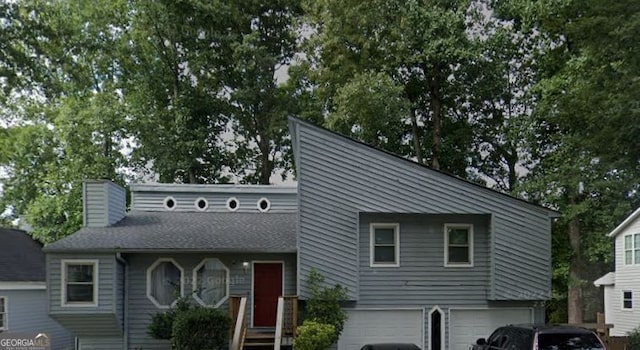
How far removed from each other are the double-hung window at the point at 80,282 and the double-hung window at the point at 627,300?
2314 cm

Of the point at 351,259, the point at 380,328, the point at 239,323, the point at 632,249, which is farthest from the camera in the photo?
the point at 632,249

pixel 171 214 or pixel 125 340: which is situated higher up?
pixel 171 214

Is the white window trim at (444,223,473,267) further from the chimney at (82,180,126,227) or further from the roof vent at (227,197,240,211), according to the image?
the chimney at (82,180,126,227)

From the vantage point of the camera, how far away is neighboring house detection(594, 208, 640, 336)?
1044 inches

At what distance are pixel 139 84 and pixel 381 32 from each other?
39.7 feet

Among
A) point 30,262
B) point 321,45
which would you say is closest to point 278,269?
point 30,262

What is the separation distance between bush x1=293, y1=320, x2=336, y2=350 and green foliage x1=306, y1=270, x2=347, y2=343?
35cm

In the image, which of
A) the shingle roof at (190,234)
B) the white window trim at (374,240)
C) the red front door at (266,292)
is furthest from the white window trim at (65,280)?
the white window trim at (374,240)

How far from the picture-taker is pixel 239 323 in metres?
15.2

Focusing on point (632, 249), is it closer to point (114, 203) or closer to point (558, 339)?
point (558, 339)

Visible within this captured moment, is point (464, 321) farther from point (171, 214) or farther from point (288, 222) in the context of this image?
point (171, 214)

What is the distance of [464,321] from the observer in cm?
1706

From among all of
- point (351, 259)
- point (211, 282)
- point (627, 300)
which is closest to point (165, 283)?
point (211, 282)

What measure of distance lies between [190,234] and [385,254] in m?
5.35
